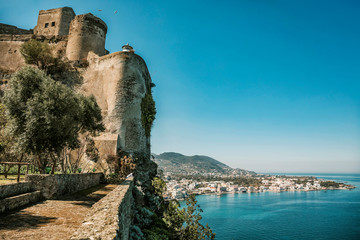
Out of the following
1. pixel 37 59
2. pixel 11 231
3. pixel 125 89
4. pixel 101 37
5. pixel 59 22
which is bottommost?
pixel 11 231

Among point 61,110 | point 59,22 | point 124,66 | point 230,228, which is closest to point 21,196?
point 61,110

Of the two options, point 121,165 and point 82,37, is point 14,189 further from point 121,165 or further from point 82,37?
point 82,37

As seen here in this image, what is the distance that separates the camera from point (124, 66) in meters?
19.5

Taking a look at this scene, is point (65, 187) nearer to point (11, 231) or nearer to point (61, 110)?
point (61, 110)

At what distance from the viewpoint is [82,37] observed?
2408 centimetres

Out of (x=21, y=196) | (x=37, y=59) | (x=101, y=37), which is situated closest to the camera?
(x=21, y=196)

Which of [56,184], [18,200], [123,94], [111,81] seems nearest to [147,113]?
[123,94]

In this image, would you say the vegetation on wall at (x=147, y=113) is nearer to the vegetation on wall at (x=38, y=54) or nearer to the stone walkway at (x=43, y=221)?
the vegetation on wall at (x=38, y=54)

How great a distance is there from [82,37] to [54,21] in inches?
629

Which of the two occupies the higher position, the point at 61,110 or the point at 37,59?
the point at 37,59

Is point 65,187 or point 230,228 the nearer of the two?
point 65,187

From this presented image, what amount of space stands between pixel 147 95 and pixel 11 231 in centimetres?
1747

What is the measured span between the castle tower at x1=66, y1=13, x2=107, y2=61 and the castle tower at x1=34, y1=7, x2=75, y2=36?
12578 millimetres

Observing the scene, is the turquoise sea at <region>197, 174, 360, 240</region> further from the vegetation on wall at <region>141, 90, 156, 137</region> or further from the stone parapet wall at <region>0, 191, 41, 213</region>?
the stone parapet wall at <region>0, 191, 41, 213</region>
